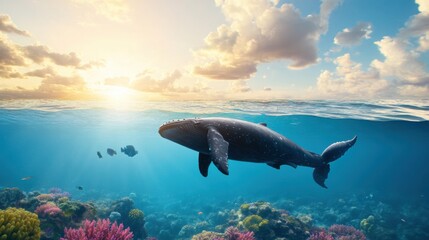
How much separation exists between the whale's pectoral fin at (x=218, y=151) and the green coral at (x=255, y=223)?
834 cm

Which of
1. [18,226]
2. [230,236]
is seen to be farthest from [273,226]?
[18,226]

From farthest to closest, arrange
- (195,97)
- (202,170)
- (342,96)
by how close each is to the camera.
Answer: (195,97) → (342,96) → (202,170)

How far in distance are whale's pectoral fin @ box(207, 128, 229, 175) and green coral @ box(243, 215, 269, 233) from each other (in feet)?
27.4

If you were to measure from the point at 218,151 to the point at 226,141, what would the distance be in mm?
587

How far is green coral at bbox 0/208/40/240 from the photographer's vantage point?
18.5 ft

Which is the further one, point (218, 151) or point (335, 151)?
point (335, 151)

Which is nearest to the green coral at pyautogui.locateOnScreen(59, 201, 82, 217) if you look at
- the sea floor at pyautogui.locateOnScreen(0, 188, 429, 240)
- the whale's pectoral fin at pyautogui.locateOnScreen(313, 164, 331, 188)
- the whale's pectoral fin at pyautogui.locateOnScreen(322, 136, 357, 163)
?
the sea floor at pyautogui.locateOnScreen(0, 188, 429, 240)

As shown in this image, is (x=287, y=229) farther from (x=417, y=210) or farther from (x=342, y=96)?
(x=417, y=210)

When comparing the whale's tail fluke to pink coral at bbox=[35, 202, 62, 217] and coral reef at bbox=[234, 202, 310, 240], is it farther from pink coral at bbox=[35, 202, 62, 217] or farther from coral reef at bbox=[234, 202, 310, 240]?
pink coral at bbox=[35, 202, 62, 217]

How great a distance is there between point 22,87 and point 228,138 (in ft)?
76.9

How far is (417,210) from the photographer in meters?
28.4

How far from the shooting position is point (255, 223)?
1126 centimetres

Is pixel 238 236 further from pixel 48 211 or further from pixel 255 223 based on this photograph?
pixel 48 211

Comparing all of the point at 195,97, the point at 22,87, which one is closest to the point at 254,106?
the point at 195,97
